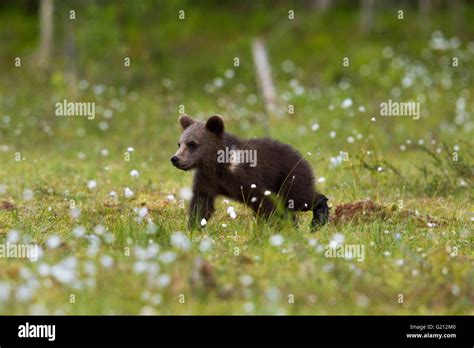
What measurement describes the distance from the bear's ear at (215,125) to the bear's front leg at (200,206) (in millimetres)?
721

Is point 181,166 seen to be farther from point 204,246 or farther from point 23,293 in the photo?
point 23,293

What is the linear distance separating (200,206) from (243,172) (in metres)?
0.62

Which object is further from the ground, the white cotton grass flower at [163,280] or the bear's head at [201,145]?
the bear's head at [201,145]

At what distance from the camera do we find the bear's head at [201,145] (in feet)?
31.2

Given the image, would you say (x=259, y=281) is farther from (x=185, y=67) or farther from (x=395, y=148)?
(x=185, y=67)

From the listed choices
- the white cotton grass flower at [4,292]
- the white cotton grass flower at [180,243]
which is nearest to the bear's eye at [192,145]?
the white cotton grass flower at [180,243]

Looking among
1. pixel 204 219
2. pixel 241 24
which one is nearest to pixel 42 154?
pixel 204 219

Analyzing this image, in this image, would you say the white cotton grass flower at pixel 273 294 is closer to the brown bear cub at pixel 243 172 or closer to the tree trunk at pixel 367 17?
the brown bear cub at pixel 243 172

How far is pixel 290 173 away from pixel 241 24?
2794 centimetres

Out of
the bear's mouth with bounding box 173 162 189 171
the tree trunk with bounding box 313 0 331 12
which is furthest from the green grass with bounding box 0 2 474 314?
the tree trunk with bounding box 313 0 331 12

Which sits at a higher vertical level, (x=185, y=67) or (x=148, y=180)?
(x=185, y=67)

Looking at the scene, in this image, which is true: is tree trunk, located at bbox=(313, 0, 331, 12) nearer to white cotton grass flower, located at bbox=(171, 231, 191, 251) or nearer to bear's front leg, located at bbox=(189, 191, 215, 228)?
bear's front leg, located at bbox=(189, 191, 215, 228)

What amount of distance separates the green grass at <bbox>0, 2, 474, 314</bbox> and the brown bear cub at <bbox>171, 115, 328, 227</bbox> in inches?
11.1

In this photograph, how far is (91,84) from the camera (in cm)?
2295
